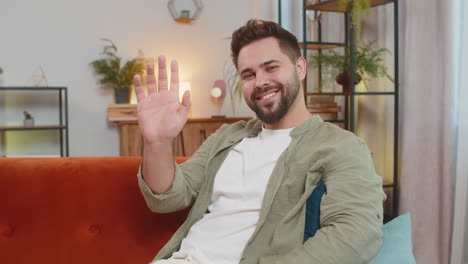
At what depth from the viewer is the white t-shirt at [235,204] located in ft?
4.41

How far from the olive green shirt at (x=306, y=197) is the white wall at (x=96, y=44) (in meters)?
3.44

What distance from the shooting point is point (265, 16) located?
4.91 meters

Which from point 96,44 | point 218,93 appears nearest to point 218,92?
point 218,93

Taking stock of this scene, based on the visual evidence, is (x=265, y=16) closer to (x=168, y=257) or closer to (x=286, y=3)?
(x=286, y=3)

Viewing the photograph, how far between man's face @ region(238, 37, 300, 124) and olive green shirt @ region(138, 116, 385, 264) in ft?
0.34

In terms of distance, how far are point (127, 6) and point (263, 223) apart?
398 cm

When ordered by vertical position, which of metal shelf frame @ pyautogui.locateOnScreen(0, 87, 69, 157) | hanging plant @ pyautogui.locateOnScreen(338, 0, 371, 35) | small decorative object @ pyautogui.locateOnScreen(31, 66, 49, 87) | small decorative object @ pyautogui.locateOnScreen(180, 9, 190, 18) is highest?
small decorative object @ pyautogui.locateOnScreen(180, 9, 190, 18)

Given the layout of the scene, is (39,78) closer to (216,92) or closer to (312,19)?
(216,92)

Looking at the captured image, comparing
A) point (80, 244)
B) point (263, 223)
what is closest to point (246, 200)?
point (263, 223)

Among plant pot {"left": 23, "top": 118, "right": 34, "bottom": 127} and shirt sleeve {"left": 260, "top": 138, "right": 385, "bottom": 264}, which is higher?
plant pot {"left": 23, "top": 118, "right": 34, "bottom": 127}

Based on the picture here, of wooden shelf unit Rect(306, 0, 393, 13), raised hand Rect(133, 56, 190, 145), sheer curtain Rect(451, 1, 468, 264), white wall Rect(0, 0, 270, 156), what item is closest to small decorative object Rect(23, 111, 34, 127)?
white wall Rect(0, 0, 270, 156)

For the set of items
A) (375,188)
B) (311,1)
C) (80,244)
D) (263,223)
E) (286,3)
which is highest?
(286,3)

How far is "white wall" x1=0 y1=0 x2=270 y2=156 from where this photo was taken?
4.54 metres

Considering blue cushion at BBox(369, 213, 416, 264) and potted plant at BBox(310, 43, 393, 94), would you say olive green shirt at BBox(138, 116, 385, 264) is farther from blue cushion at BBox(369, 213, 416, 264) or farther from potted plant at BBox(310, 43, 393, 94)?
potted plant at BBox(310, 43, 393, 94)
